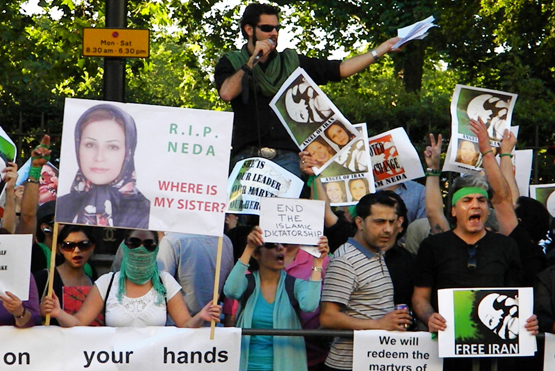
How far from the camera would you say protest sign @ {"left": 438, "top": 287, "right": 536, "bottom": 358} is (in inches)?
256

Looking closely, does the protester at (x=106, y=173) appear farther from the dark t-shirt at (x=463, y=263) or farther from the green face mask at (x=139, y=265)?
the dark t-shirt at (x=463, y=263)

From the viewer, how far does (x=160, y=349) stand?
651cm

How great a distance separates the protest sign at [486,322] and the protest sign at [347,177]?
1.62 meters

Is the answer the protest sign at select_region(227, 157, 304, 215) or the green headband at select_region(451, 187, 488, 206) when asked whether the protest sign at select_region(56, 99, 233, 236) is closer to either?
the protest sign at select_region(227, 157, 304, 215)

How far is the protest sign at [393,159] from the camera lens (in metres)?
8.33

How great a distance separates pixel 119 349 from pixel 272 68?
8.37 feet

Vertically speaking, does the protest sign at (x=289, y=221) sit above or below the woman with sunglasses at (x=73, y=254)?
above

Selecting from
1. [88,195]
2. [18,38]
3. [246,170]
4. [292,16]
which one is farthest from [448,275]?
[292,16]

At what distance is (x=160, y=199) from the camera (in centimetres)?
654

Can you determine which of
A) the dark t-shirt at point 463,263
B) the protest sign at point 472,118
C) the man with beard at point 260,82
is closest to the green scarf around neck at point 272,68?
the man with beard at point 260,82

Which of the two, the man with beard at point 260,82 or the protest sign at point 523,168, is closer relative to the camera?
the man with beard at point 260,82

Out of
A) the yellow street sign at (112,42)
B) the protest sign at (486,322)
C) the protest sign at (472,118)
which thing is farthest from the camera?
the yellow street sign at (112,42)

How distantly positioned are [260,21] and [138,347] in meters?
2.55

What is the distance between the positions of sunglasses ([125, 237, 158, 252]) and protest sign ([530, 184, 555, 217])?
3604 millimetres
